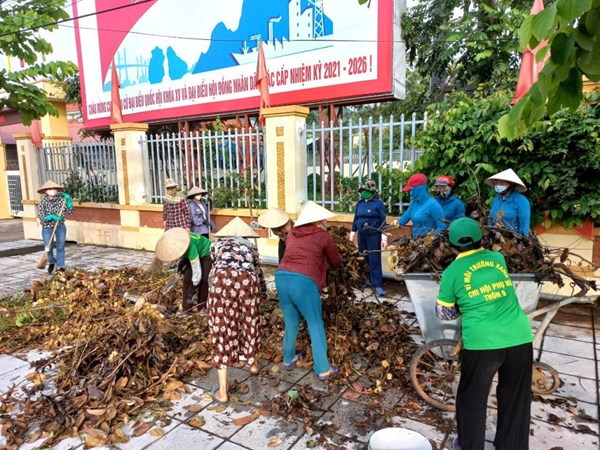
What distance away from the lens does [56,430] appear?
2889mm

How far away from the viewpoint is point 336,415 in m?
3.00

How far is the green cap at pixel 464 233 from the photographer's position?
2.30 m

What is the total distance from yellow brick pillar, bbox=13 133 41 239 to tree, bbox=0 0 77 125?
474 cm

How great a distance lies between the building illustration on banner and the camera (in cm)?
891

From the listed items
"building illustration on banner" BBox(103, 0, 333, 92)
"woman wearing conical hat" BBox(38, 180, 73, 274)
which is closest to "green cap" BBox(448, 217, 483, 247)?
"woman wearing conical hat" BBox(38, 180, 73, 274)

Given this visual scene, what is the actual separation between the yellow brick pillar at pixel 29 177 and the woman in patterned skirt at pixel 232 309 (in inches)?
421

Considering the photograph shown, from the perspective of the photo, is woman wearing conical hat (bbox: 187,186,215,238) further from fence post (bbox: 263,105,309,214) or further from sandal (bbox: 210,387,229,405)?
sandal (bbox: 210,387,229,405)

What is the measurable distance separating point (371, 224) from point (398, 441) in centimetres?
336

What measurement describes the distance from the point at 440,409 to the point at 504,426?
0.70 meters

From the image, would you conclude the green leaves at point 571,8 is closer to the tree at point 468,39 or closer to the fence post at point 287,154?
the fence post at point 287,154

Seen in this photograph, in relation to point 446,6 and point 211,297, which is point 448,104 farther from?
point 211,297

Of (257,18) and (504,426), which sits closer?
(504,426)

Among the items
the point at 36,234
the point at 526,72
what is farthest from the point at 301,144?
the point at 36,234

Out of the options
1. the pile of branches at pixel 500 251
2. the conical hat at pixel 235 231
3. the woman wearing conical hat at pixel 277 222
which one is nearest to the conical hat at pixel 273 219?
the woman wearing conical hat at pixel 277 222
